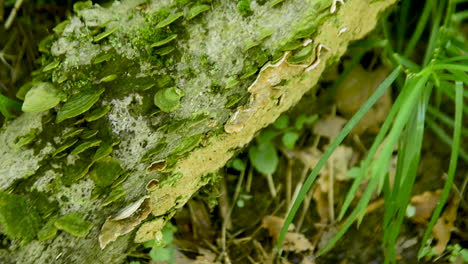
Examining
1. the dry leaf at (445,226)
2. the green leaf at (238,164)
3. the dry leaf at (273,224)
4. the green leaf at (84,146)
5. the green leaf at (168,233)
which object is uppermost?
the green leaf at (84,146)

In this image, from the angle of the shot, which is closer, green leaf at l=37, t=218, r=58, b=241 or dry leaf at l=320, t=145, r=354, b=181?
green leaf at l=37, t=218, r=58, b=241

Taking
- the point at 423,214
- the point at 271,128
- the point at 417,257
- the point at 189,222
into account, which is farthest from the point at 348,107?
the point at 189,222

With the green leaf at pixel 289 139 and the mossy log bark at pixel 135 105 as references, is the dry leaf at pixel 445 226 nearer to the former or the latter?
the green leaf at pixel 289 139

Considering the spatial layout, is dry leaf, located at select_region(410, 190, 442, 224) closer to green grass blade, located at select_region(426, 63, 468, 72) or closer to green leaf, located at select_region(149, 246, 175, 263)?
green grass blade, located at select_region(426, 63, 468, 72)

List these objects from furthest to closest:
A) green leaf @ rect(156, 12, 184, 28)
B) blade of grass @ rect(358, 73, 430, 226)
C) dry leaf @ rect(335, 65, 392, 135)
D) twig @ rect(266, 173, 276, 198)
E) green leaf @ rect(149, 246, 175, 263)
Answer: dry leaf @ rect(335, 65, 392, 135), twig @ rect(266, 173, 276, 198), green leaf @ rect(149, 246, 175, 263), green leaf @ rect(156, 12, 184, 28), blade of grass @ rect(358, 73, 430, 226)

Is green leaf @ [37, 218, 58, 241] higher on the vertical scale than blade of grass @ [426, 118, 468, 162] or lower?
higher

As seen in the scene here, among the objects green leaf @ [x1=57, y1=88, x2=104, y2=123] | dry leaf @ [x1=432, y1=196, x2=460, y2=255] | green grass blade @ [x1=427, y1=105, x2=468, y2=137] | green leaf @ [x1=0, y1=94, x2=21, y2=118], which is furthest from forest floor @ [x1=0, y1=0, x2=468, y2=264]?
green leaf @ [x1=57, y1=88, x2=104, y2=123]

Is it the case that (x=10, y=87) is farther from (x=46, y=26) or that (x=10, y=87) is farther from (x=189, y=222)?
(x=189, y=222)

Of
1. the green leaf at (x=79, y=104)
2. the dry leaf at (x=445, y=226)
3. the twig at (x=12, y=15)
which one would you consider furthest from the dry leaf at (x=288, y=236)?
the twig at (x=12, y=15)
